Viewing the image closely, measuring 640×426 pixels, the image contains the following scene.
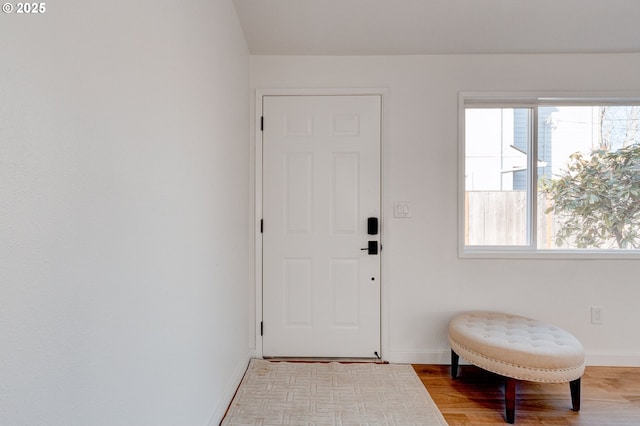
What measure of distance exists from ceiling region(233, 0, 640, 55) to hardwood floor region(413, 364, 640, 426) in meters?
2.43

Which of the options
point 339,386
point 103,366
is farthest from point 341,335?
point 103,366

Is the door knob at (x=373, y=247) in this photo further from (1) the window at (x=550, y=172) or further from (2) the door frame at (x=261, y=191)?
(1) the window at (x=550, y=172)

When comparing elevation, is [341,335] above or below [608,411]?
above

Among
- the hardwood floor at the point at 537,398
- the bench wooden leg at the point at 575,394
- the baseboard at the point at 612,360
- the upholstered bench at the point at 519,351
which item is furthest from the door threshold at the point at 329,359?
the baseboard at the point at 612,360

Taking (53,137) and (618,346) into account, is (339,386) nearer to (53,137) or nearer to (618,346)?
(53,137)

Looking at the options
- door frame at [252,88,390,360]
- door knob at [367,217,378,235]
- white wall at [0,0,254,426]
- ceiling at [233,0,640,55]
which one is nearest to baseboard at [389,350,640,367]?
door frame at [252,88,390,360]

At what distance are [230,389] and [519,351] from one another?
1736mm

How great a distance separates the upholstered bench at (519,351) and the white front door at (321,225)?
677 millimetres

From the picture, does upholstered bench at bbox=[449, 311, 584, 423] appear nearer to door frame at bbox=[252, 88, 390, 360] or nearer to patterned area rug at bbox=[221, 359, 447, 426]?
patterned area rug at bbox=[221, 359, 447, 426]

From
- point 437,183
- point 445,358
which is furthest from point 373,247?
point 445,358

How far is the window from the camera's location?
2.45m

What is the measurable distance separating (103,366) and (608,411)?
265cm

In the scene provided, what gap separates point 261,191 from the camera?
2.42 metres

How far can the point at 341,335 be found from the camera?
2.41m
